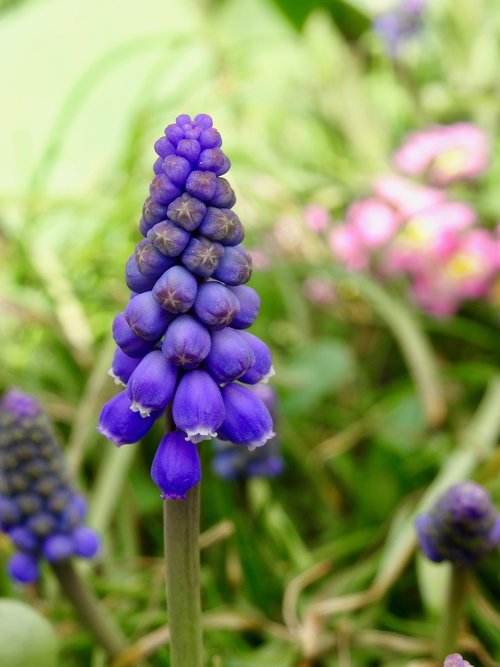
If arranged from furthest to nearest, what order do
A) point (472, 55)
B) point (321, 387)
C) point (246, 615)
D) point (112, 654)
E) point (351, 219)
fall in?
point (472, 55) → point (351, 219) → point (321, 387) → point (246, 615) → point (112, 654)

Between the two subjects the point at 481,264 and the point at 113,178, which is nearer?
the point at 481,264

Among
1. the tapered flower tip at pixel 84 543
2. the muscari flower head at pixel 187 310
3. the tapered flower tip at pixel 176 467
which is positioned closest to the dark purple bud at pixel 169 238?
the muscari flower head at pixel 187 310

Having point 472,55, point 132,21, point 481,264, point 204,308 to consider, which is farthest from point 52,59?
point 204,308

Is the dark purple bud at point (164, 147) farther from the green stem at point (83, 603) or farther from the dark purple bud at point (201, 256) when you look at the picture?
the green stem at point (83, 603)

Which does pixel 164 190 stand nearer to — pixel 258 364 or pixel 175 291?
pixel 175 291

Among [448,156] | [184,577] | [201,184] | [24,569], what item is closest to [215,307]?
[201,184]

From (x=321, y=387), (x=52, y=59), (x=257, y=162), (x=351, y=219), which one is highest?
(x=52, y=59)

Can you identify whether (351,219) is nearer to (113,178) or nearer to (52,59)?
(113,178)
